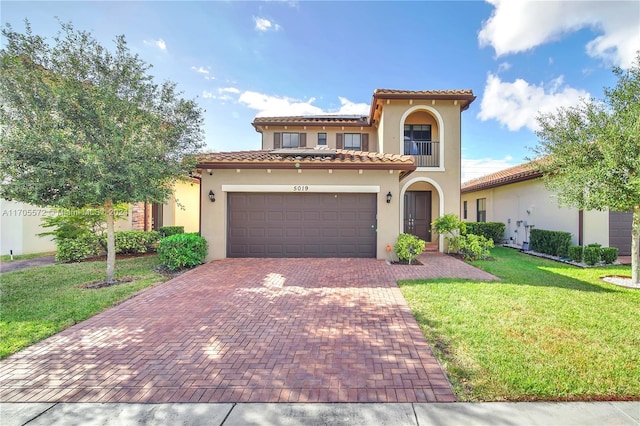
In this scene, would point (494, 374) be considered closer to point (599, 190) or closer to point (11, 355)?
point (11, 355)

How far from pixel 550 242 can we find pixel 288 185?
11.3 meters

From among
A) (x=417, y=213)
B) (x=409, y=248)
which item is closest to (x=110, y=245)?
(x=409, y=248)

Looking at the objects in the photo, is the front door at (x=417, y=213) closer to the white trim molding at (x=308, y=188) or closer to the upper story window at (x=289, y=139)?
the white trim molding at (x=308, y=188)

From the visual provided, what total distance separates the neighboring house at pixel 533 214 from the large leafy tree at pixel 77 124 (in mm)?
12424

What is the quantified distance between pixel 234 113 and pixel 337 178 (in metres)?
8.73

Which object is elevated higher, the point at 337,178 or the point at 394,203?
the point at 337,178

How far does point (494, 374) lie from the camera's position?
10.3 feet

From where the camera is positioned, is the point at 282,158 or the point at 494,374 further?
the point at 282,158

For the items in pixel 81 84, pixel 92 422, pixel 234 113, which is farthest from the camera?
pixel 234 113

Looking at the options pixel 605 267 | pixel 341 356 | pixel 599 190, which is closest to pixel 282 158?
pixel 341 356

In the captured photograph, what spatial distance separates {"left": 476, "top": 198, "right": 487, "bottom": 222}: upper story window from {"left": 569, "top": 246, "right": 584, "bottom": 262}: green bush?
26.0 feet

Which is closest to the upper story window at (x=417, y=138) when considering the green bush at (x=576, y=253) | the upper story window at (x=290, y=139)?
the upper story window at (x=290, y=139)

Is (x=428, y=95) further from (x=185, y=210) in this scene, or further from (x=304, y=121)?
(x=185, y=210)

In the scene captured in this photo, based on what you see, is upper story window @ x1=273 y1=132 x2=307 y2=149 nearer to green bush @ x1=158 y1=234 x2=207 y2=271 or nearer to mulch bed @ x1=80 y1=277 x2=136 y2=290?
green bush @ x1=158 y1=234 x2=207 y2=271
